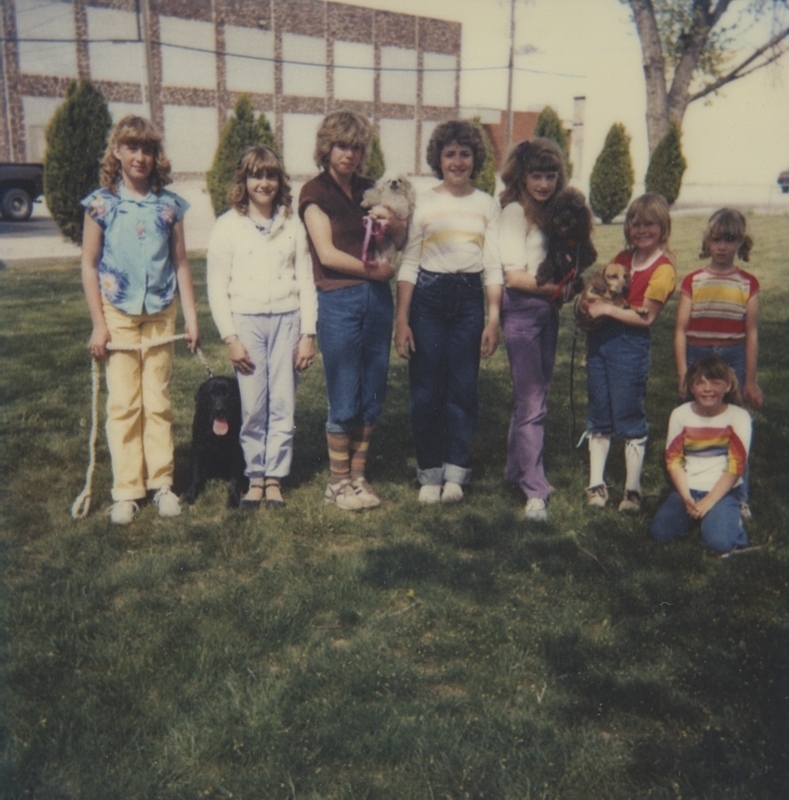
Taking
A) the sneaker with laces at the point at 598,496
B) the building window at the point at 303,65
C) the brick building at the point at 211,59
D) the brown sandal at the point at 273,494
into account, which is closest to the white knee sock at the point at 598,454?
the sneaker with laces at the point at 598,496

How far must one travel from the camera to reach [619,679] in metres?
3.13

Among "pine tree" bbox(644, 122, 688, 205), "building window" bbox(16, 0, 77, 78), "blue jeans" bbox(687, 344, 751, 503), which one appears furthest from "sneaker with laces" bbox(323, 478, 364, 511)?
"building window" bbox(16, 0, 77, 78)

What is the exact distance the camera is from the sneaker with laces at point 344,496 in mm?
4707

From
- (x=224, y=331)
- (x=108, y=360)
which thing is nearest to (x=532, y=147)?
(x=224, y=331)

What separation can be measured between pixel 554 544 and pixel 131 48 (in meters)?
35.8

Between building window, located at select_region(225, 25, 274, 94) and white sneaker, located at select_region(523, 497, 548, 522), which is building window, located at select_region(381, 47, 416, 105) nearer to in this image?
building window, located at select_region(225, 25, 274, 94)

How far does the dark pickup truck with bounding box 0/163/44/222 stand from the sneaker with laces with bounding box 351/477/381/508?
17.8 meters

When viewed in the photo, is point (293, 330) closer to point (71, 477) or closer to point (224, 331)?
point (224, 331)

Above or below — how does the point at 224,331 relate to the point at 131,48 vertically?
below

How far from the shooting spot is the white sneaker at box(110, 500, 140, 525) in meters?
4.48

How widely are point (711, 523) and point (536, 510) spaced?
2.94ft

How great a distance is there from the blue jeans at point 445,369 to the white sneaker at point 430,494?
4cm

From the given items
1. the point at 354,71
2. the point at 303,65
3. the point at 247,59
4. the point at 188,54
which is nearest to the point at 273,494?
the point at 247,59

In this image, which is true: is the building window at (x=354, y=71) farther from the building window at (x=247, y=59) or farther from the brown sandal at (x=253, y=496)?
the brown sandal at (x=253, y=496)
